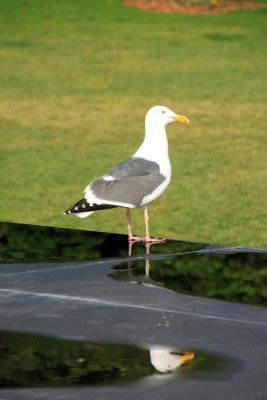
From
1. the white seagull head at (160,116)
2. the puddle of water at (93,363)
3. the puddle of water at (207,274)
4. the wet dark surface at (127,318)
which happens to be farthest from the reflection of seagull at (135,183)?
the puddle of water at (93,363)

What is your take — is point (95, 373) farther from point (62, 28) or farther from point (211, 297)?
point (62, 28)

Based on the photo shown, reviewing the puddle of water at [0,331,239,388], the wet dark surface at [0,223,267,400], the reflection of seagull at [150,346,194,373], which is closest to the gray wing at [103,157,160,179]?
the wet dark surface at [0,223,267,400]

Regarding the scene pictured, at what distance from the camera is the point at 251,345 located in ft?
17.9

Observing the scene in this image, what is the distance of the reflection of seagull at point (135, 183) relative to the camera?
8312 mm

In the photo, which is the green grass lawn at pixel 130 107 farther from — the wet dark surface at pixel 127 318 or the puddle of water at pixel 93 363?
the puddle of water at pixel 93 363

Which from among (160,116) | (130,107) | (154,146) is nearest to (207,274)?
(154,146)

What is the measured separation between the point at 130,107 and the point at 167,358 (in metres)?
15.9

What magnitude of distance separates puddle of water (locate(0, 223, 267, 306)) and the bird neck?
694mm

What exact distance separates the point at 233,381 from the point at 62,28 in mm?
24897

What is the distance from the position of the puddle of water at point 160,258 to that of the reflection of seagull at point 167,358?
1076 millimetres

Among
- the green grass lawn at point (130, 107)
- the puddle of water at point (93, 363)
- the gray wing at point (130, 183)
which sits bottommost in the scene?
the puddle of water at point (93, 363)

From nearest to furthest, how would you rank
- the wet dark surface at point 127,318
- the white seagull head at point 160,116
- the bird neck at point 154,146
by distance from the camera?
1. the wet dark surface at point 127,318
2. the bird neck at point 154,146
3. the white seagull head at point 160,116

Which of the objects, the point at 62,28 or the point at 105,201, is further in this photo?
the point at 62,28

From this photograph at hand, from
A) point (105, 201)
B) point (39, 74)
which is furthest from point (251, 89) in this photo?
point (105, 201)
